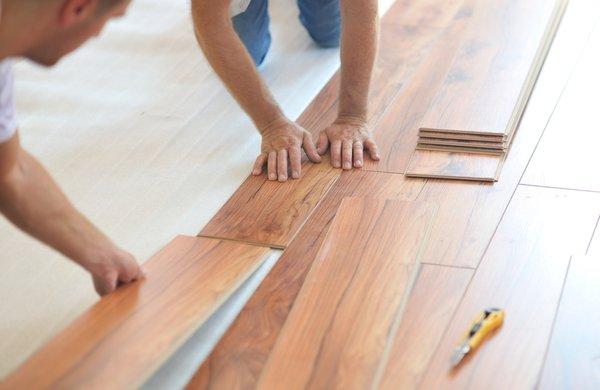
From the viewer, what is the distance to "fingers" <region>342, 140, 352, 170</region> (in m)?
3.39

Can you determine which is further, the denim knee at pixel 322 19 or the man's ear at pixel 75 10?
the denim knee at pixel 322 19

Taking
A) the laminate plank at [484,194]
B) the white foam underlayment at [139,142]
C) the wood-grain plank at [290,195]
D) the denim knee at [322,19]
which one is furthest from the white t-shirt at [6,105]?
the denim knee at [322,19]

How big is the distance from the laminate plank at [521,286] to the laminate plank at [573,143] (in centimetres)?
8

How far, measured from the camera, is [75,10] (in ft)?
6.33

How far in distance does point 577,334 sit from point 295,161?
4.19ft

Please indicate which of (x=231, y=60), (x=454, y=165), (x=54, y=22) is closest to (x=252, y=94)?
(x=231, y=60)

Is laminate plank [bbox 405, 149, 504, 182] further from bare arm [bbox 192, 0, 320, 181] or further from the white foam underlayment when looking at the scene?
the white foam underlayment

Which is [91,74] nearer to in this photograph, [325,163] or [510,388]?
[325,163]

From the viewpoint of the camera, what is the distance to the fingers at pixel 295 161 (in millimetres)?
3357

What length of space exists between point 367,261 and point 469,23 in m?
2.01

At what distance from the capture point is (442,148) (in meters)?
3.43

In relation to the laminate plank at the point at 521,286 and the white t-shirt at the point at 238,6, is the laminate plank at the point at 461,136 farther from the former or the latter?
the white t-shirt at the point at 238,6

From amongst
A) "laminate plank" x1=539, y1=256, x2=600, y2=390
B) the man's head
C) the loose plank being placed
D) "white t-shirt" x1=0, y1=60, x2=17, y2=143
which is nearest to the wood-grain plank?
the loose plank being placed

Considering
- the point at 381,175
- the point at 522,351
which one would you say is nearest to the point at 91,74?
the point at 381,175
